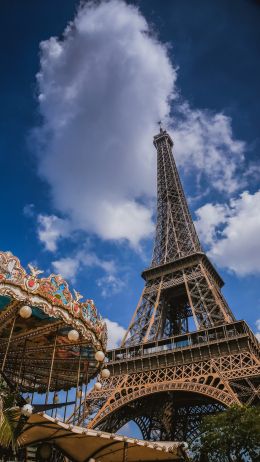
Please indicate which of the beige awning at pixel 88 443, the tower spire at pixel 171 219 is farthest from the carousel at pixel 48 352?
the tower spire at pixel 171 219

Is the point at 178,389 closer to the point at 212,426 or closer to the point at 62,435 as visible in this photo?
the point at 212,426

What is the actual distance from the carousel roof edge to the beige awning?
240 cm

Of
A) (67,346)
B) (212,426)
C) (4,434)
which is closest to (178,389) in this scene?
(212,426)

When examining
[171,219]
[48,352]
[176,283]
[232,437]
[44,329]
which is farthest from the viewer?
[171,219]

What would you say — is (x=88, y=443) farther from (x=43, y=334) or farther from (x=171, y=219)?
(x=171, y=219)

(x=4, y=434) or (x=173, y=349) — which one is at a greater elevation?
(x=173, y=349)

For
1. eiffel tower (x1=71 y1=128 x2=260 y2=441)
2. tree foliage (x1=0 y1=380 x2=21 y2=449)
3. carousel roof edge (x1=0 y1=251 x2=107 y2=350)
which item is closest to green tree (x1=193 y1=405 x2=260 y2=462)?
eiffel tower (x1=71 y1=128 x2=260 y2=441)

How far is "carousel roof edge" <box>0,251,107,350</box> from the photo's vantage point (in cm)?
806

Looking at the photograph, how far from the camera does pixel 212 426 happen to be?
1733 centimetres

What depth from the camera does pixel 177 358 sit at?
25.5 metres

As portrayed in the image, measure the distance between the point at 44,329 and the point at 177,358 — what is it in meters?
17.3

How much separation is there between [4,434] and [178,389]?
1902 centimetres

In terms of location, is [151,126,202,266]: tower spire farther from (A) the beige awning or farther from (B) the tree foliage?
(B) the tree foliage

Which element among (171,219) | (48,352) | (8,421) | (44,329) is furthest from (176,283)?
(8,421)
